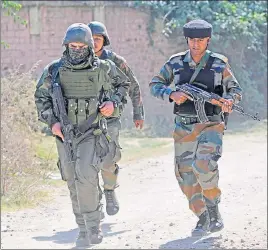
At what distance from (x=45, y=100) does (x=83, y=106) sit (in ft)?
1.12

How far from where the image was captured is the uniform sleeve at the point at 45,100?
6.42m

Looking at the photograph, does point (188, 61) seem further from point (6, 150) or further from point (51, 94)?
point (6, 150)

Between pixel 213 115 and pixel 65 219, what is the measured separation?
230 cm

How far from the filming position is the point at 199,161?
265 inches

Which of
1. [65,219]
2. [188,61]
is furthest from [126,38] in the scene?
[188,61]

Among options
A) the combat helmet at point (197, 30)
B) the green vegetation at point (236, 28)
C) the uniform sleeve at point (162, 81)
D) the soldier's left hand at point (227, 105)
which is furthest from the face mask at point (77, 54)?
the green vegetation at point (236, 28)

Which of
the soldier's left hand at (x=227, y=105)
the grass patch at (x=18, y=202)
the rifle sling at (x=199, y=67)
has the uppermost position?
the rifle sling at (x=199, y=67)

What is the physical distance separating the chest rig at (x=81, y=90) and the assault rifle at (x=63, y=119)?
0.07 meters

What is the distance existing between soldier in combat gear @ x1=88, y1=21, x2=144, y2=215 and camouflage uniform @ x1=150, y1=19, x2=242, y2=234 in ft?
2.34

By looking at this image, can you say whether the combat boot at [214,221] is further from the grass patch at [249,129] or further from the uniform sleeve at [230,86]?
the grass patch at [249,129]

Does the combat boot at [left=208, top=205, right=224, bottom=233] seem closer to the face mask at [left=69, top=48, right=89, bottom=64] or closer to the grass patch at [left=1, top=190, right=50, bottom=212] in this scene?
the face mask at [left=69, top=48, right=89, bottom=64]

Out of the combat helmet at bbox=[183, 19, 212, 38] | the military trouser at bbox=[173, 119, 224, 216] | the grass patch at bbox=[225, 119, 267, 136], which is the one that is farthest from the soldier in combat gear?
the grass patch at bbox=[225, 119, 267, 136]

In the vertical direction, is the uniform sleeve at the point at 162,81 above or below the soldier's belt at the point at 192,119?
above

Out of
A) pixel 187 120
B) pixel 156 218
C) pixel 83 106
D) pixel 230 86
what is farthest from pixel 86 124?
pixel 156 218
